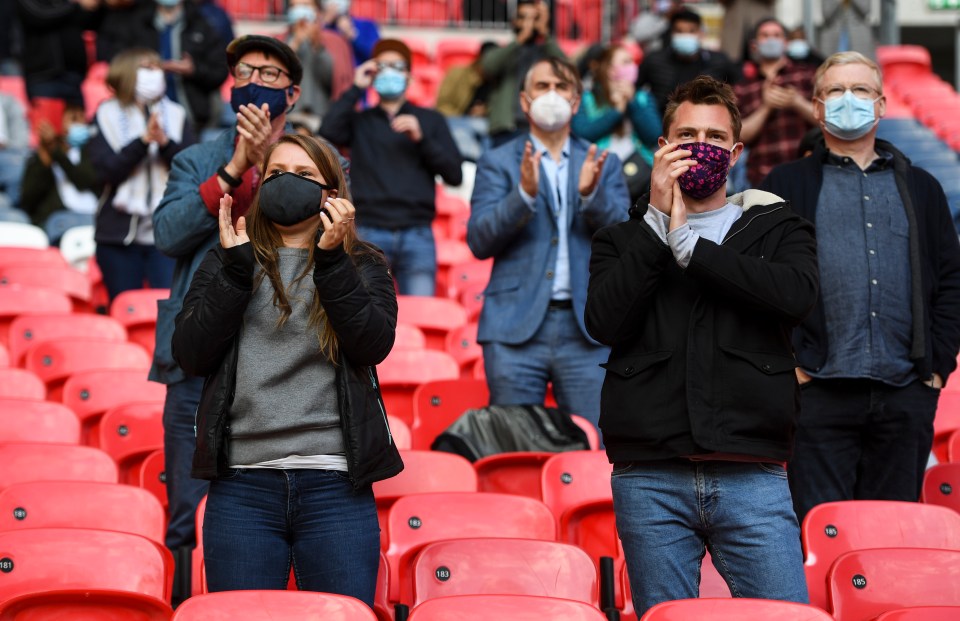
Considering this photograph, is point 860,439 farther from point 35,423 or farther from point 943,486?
point 35,423

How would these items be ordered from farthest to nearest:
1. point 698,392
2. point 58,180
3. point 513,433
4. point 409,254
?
1. point 58,180
2. point 409,254
3. point 513,433
4. point 698,392

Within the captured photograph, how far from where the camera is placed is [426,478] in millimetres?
4434

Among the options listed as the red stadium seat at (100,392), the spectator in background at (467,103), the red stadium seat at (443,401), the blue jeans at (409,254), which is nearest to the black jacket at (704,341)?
the red stadium seat at (443,401)

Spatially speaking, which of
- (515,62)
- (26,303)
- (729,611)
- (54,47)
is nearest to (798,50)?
(515,62)

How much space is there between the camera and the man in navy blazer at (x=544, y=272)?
15.8 feet

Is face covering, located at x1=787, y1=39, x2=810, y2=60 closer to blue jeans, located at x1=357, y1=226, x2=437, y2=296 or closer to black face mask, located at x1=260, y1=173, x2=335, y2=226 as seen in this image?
blue jeans, located at x1=357, y1=226, x2=437, y2=296

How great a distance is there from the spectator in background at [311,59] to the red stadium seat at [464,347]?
3.68 meters

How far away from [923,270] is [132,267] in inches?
155

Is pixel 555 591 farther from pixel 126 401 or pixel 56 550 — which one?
pixel 126 401

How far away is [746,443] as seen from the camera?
3.07 meters

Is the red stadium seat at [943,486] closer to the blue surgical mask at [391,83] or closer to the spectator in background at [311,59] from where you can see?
the blue surgical mask at [391,83]

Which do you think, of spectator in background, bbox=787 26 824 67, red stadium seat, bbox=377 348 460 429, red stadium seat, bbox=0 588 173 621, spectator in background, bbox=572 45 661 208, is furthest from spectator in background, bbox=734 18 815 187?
red stadium seat, bbox=0 588 173 621

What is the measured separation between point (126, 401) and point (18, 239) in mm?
3169

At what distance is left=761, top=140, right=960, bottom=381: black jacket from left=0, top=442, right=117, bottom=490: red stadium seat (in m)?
2.30
